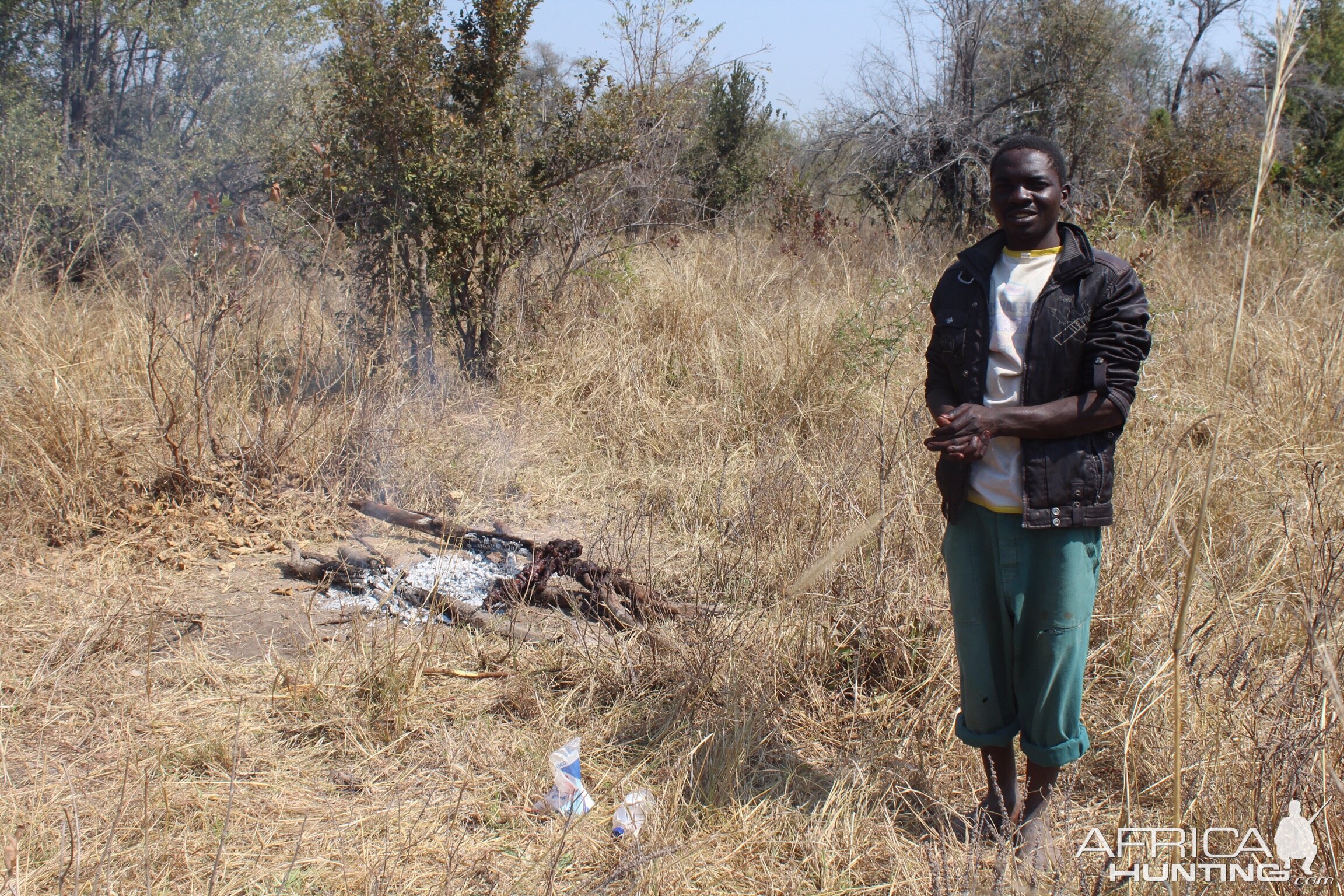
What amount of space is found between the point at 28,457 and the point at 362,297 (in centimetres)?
238

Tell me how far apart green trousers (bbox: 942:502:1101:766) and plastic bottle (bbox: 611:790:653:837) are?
851 millimetres

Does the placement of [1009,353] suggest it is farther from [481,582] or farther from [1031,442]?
[481,582]

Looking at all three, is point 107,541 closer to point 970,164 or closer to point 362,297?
point 362,297

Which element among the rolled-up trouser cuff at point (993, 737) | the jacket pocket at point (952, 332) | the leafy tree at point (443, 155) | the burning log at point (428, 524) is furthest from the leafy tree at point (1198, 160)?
the rolled-up trouser cuff at point (993, 737)

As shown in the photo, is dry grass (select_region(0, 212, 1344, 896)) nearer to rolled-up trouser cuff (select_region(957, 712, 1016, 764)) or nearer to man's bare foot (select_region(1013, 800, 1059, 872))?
man's bare foot (select_region(1013, 800, 1059, 872))

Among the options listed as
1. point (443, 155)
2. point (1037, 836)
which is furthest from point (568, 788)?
point (443, 155)

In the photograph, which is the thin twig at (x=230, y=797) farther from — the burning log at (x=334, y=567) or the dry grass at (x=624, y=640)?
the burning log at (x=334, y=567)

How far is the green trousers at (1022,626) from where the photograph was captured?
2.08 m

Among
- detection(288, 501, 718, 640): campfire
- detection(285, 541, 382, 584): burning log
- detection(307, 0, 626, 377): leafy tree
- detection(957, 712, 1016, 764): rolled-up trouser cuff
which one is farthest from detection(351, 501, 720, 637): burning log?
detection(307, 0, 626, 377): leafy tree

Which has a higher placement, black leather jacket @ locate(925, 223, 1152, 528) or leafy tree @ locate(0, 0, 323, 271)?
leafy tree @ locate(0, 0, 323, 271)

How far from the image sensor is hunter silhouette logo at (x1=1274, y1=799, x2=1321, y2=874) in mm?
1887

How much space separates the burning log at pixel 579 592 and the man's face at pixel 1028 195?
1.53m

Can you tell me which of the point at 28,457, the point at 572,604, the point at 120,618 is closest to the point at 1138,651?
the point at 572,604

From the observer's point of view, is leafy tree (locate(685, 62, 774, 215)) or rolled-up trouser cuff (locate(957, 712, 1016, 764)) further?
leafy tree (locate(685, 62, 774, 215))
